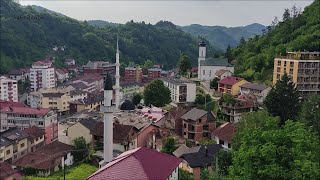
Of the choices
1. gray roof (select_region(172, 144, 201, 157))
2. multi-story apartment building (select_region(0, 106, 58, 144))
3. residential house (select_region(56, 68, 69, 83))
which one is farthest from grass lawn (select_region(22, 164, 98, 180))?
residential house (select_region(56, 68, 69, 83))

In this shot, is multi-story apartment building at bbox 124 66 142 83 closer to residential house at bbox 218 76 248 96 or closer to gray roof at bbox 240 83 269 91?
residential house at bbox 218 76 248 96

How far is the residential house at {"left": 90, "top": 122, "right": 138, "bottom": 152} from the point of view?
109ft

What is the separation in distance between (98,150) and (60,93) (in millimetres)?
26477

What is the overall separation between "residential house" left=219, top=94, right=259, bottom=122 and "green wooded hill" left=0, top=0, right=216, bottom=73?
57.9 meters

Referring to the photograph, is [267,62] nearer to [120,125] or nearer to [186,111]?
[186,111]

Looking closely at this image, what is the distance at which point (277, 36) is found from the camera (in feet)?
201

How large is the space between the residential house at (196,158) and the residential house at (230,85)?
1829 cm

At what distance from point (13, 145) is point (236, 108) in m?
21.2

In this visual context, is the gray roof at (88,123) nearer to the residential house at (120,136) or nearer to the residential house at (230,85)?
the residential house at (120,136)

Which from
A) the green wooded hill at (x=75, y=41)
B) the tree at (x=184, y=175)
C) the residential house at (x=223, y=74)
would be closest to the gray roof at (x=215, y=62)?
the residential house at (x=223, y=74)

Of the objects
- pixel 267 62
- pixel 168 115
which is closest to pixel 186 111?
pixel 168 115

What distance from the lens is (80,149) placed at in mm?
35531

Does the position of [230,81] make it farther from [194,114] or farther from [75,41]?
[75,41]

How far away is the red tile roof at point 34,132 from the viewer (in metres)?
40.0
